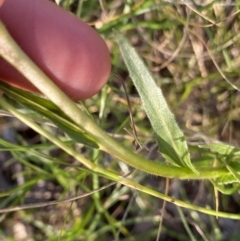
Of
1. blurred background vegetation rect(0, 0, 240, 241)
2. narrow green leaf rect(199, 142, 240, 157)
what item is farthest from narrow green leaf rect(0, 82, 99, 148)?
blurred background vegetation rect(0, 0, 240, 241)

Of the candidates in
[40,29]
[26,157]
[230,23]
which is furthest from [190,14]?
[26,157]

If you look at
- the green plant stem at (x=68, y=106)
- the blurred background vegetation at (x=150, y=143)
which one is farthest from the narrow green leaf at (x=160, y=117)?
the blurred background vegetation at (x=150, y=143)

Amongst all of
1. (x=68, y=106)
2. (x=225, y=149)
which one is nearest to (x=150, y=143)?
(x=225, y=149)

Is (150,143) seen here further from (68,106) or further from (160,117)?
(68,106)

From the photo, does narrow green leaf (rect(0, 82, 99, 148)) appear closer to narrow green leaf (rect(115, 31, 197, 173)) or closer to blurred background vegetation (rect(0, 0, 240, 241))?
narrow green leaf (rect(115, 31, 197, 173))

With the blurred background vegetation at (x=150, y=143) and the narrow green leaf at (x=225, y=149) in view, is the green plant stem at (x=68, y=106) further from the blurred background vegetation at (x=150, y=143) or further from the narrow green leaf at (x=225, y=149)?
the blurred background vegetation at (x=150, y=143)

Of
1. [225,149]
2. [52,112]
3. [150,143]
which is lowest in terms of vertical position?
[150,143]

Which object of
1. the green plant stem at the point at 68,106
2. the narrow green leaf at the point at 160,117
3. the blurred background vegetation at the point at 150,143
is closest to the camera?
the green plant stem at the point at 68,106
